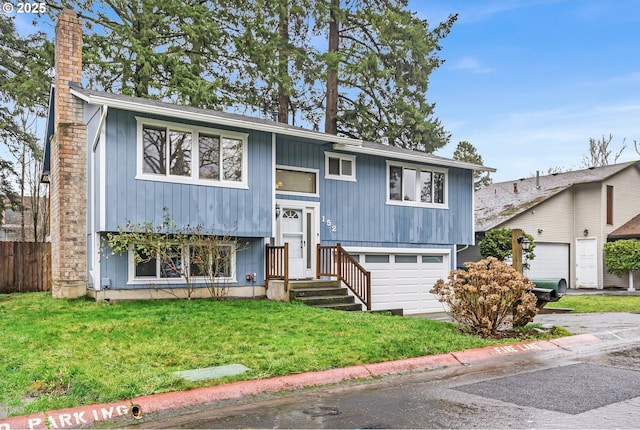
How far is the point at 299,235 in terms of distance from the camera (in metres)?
15.1

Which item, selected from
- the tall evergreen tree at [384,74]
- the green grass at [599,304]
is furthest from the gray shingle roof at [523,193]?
the green grass at [599,304]

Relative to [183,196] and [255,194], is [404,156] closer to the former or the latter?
[255,194]

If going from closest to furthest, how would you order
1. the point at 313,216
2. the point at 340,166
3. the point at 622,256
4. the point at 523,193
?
the point at 313,216 < the point at 340,166 < the point at 622,256 < the point at 523,193

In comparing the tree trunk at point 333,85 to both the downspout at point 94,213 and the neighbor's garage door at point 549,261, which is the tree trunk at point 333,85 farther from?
the downspout at point 94,213

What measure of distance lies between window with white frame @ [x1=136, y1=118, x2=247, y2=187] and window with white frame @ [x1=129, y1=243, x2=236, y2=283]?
5.65 ft

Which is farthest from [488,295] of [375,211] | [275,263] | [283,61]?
[283,61]

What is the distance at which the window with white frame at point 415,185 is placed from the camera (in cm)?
1714

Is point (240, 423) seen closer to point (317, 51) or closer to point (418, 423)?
point (418, 423)

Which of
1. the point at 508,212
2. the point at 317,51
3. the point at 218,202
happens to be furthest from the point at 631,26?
the point at 218,202

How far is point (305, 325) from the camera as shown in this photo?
9555 millimetres

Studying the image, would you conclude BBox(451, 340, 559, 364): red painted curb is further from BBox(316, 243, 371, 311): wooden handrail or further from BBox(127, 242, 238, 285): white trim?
BBox(127, 242, 238, 285): white trim

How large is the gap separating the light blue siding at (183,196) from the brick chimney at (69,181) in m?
1.99

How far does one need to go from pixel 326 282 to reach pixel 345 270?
66cm

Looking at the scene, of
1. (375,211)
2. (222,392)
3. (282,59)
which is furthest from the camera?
(282,59)
